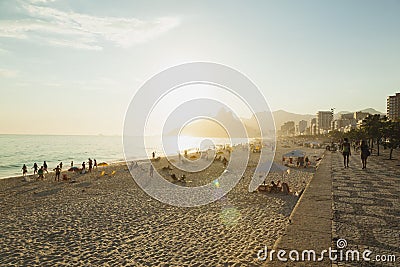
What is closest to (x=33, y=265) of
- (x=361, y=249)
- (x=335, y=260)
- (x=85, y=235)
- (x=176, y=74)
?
(x=85, y=235)

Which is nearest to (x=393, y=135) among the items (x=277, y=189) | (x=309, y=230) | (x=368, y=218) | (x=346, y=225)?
(x=277, y=189)

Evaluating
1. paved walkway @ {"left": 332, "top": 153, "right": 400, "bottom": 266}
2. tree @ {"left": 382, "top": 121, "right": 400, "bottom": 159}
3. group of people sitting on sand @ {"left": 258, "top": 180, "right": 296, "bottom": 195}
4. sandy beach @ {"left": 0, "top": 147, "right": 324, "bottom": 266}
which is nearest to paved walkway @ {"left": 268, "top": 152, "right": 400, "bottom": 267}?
paved walkway @ {"left": 332, "top": 153, "right": 400, "bottom": 266}

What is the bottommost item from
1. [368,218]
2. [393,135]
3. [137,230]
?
[137,230]

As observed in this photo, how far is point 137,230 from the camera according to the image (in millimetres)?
9641

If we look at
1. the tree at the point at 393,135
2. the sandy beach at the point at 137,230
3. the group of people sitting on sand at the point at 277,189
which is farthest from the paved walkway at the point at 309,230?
the tree at the point at 393,135

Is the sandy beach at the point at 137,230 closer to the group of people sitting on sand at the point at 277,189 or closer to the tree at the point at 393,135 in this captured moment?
the group of people sitting on sand at the point at 277,189

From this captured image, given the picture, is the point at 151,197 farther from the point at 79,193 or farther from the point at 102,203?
the point at 79,193

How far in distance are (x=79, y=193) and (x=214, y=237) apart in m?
12.0

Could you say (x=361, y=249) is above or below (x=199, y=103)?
below

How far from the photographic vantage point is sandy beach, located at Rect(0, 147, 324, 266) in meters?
7.30

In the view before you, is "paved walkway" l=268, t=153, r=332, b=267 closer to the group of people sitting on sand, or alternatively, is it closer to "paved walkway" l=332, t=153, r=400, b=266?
"paved walkway" l=332, t=153, r=400, b=266

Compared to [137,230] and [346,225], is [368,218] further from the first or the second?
[137,230]

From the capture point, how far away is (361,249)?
491 centimetres

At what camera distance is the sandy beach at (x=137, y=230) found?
24.0 feet
